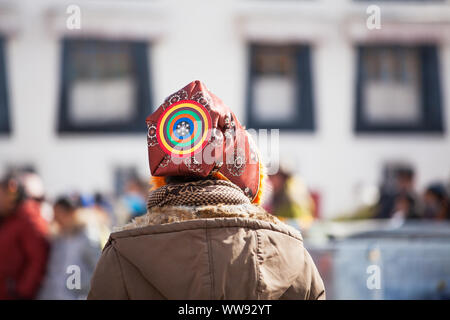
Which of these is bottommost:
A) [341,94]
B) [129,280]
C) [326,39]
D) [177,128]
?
[129,280]

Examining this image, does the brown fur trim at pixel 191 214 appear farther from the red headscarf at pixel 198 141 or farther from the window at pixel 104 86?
the window at pixel 104 86

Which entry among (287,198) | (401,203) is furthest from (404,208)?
(287,198)

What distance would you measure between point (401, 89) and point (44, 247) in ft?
27.3

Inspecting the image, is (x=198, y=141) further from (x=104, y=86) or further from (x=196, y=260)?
(x=104, y=86)

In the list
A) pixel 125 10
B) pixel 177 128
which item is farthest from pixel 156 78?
pixel 177 128

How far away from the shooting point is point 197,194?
1.79 meters

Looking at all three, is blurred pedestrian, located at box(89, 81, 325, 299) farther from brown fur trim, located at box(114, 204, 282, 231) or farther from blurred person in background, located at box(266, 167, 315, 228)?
blurred person in background, located at box(266, 167, 315, 228)

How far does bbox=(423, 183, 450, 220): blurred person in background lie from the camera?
6.56 metres

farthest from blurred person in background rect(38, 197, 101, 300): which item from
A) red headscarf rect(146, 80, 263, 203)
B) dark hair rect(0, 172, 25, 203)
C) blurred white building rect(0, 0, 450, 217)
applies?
blurred white building rect(0, 0, 450, 217)

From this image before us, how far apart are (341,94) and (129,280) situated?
9.56m

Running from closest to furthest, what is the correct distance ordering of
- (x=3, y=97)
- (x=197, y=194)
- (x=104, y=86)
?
(x=197, y=194) → (x=3, y=97) → (x=104, y=86)

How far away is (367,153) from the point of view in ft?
35.5
